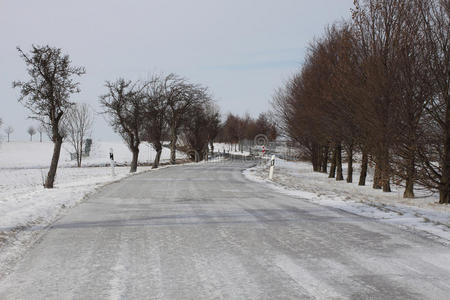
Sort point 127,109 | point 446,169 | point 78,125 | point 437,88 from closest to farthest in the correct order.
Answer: point 437,88 → point 446,169 → point 127,109 → point 78,125

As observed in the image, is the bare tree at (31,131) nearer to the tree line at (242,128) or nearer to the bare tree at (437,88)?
the tree line at (242,128)

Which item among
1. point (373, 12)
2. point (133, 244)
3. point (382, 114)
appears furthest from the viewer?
point (373, 12)

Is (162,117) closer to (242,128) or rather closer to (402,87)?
(402,87)

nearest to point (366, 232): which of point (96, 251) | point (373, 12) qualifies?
point (96, 251)

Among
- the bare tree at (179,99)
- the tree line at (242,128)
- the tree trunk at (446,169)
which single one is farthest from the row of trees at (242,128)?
the tree trunk at (446,169)

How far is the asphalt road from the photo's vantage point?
12.7 feet

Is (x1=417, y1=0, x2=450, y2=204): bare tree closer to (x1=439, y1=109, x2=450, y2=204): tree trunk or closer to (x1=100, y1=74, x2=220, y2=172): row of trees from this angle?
(x1=439, y1=109, x2=450, y2=204): tree trunk

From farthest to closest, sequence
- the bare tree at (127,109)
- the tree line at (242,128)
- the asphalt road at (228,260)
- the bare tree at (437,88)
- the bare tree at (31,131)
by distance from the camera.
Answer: the bare tree at (31,131) < the tree line at (242,128) < the bare tree at (127,109) < the bare tree at (437,88) < the asphalt road at (228,260)

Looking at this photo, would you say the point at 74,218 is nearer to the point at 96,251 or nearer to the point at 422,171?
the point at 96,251

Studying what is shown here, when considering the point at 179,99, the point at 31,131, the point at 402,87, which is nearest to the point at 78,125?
the point at 179,99

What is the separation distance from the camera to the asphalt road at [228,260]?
3857 mm

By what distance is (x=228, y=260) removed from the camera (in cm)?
492

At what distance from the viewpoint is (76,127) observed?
55906 mm

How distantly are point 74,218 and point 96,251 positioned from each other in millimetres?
3110
